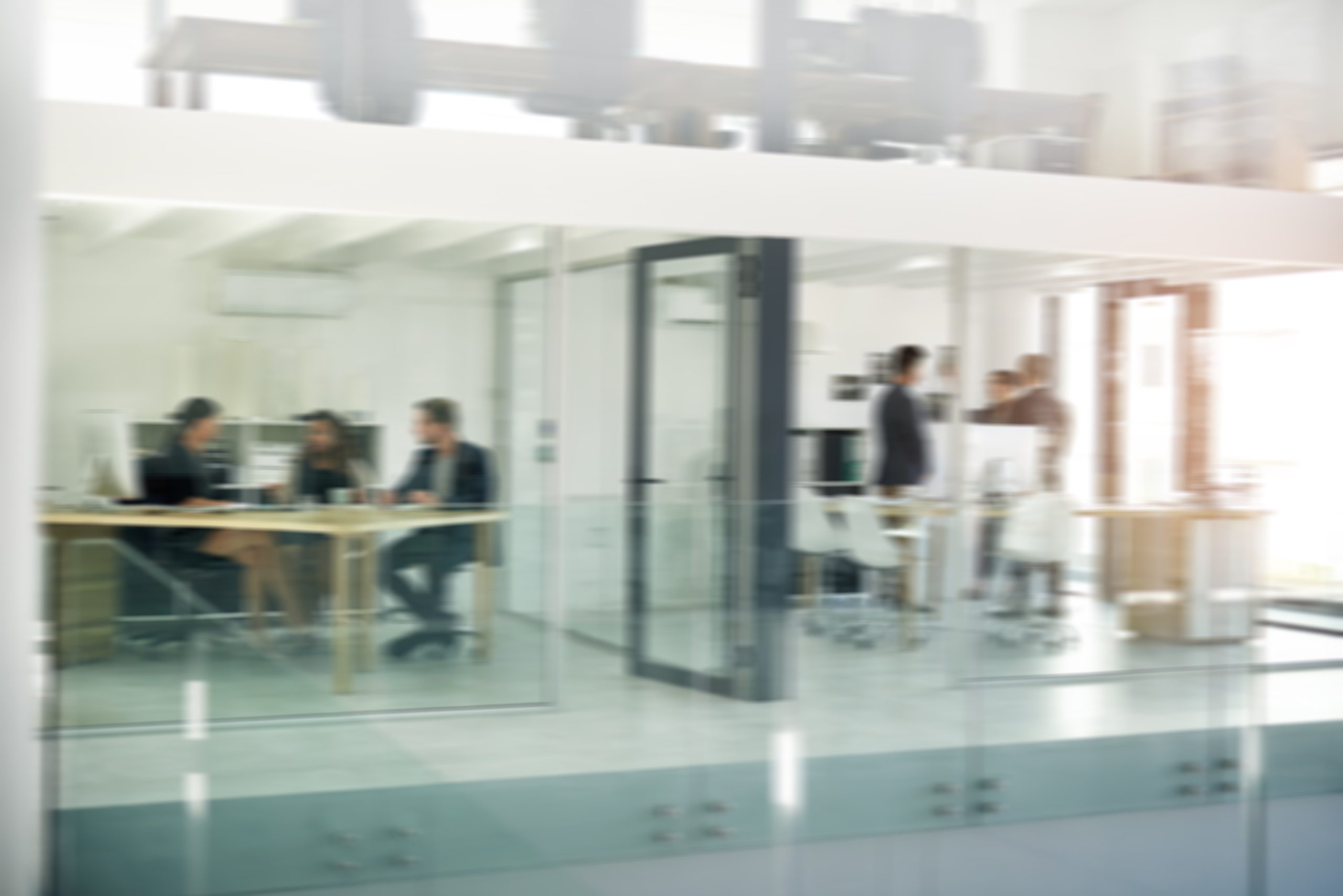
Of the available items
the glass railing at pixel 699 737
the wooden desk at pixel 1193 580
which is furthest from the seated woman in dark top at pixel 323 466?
the wooden desk at pixel 1193 580

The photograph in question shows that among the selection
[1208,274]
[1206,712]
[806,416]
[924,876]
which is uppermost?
[1208,274]

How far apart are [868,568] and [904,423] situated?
2.07m

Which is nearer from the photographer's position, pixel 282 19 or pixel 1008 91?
pixel 282 19

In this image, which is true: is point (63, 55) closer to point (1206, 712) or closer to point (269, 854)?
point (269, 854)

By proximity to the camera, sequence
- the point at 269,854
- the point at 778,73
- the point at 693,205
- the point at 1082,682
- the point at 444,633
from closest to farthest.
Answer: the point at 269,854 < the point at 444,633 < the point at 1082,682 < the point at 693,205 < the point at 778,73

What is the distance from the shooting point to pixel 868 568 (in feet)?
17.7

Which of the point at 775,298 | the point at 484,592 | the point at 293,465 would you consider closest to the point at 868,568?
the point at 484,592

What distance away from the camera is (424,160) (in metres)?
5.88

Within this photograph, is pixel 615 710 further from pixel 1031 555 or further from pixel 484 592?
pixel 1031 555

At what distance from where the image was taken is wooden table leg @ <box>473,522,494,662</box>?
4859 mm

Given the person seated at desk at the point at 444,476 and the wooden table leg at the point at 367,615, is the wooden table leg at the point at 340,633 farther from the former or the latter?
the person seated at desk at the point at 444,476

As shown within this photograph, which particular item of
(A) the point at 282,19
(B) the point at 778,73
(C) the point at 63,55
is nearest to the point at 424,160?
(A) the point at 282,19

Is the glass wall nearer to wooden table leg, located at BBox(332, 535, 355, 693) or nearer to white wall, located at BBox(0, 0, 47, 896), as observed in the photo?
wooden table leg, located at BBox(332, 535, 355, 693)

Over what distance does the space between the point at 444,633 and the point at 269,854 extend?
2.78 feet
